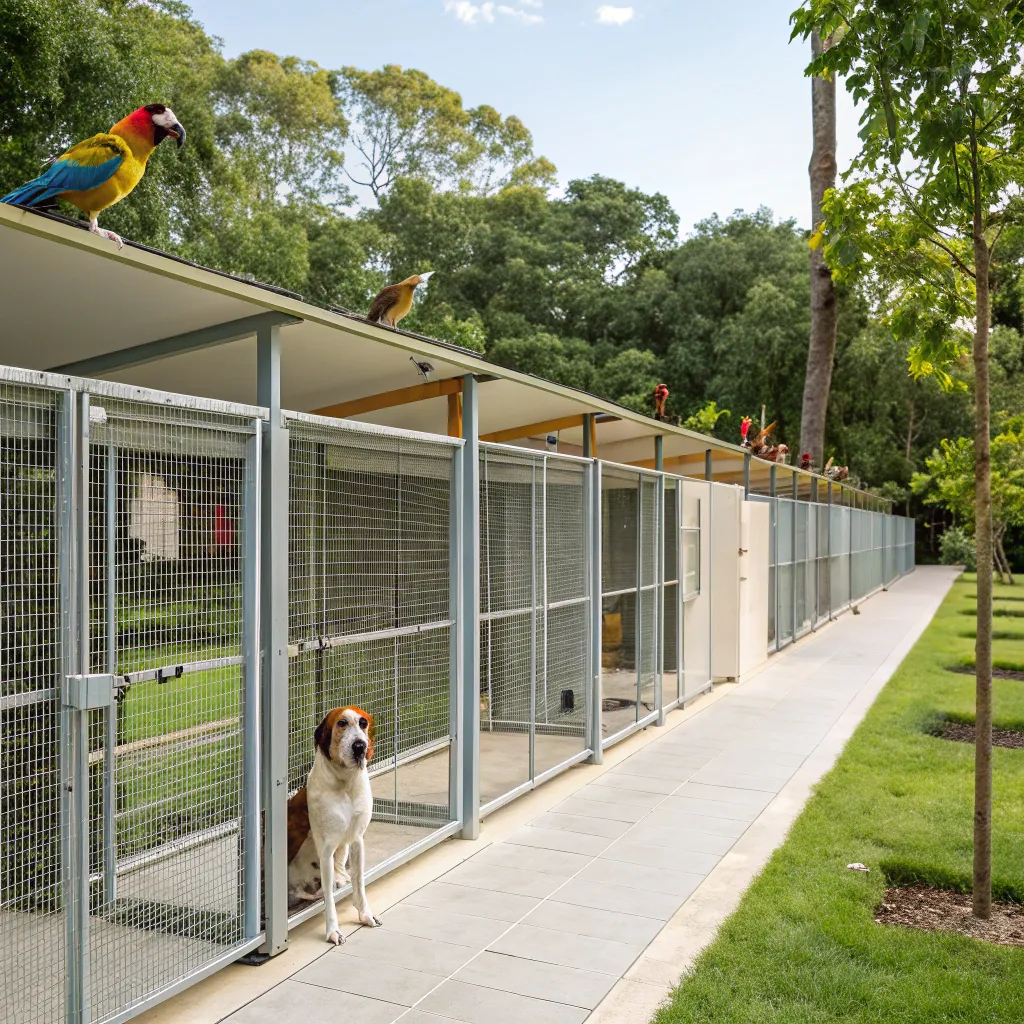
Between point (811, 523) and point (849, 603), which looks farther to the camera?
point (849, 603)

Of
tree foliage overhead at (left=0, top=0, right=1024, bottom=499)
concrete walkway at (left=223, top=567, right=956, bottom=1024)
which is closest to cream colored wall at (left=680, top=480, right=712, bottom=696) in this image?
concrete walkway at (left=223, top=567, right=956, bottom=1024)

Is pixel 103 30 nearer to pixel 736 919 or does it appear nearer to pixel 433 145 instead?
pixel 736 919

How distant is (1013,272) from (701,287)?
23.1m

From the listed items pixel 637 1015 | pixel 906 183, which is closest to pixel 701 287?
pixel 906 183

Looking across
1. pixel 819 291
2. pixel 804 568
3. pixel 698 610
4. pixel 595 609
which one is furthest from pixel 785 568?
pixel 595 609

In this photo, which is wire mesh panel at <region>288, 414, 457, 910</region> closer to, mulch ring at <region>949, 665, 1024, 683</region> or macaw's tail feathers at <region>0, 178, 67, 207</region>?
macaw's tail feathers at <region>0, 178, 67, 207</region>

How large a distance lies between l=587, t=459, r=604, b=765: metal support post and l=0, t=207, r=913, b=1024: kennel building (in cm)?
2

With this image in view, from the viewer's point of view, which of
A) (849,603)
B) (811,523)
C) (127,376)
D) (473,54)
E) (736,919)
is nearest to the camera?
(736,919)

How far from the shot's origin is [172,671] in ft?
11.9

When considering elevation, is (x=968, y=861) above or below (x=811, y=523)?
below

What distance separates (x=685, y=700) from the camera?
10516 millimetres

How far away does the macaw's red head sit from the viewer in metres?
3.68

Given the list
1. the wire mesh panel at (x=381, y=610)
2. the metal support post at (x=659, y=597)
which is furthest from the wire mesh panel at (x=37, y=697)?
the metal support post at (x=659, y=597)

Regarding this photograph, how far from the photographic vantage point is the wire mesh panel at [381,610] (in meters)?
4.71
